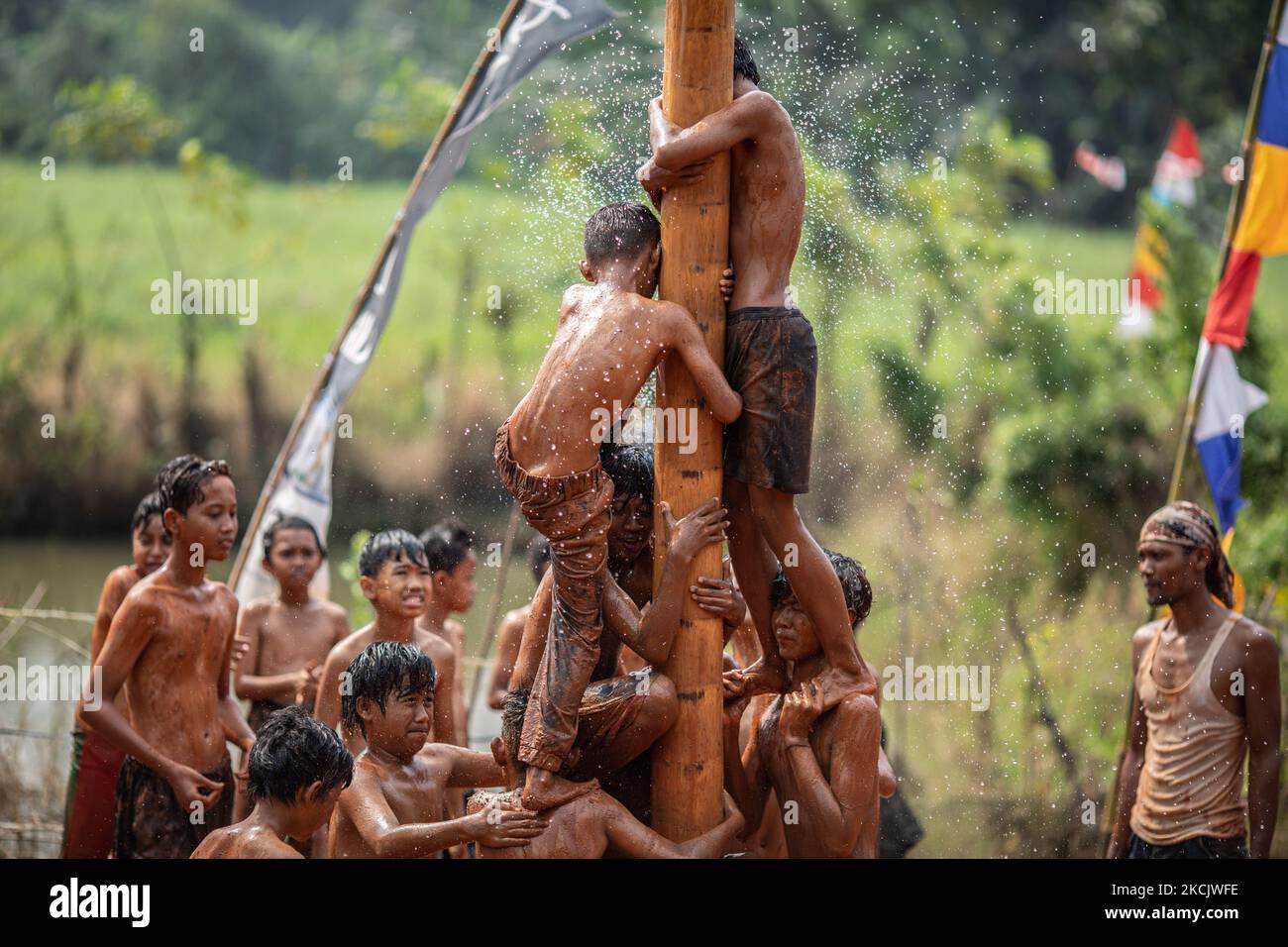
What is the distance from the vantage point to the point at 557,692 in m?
5.88

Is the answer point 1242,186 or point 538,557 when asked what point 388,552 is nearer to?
point 538,557

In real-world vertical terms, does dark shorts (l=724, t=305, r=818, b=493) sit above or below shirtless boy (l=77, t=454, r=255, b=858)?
above

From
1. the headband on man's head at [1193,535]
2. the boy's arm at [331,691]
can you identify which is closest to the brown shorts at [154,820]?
the boy's arm at [331,691]

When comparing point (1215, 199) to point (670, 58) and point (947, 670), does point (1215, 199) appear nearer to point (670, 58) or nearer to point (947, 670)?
point (947, 670)

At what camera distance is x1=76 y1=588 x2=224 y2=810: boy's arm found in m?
7.04

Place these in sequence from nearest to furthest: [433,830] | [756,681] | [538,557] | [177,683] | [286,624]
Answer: [433,830], [756,681], [177,683], [286,624], [538,557]

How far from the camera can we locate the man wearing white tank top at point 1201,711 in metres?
7.18

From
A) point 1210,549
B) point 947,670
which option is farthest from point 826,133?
point 1210,549

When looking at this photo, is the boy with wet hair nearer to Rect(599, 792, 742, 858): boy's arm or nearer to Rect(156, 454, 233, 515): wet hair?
Rect(599, 792, 742, 858): boy's arm

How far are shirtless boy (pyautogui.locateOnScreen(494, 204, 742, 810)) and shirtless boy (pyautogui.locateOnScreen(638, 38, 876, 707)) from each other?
19cm

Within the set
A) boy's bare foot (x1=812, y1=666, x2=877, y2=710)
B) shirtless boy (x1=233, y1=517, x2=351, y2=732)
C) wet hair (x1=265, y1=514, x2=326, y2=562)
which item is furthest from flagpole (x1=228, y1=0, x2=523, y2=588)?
boy's bare foot (x1=812, y1=666, x2=877, y2=710)

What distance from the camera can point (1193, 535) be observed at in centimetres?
729

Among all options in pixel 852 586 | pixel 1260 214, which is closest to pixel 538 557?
pixel 852 586

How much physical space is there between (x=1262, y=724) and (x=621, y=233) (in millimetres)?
3609
